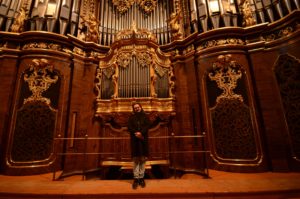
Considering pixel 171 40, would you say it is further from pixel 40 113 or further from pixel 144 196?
pixel 144 196

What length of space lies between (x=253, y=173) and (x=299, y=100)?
205cm

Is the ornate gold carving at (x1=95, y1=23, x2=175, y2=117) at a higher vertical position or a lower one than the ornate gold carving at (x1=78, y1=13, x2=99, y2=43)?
lower

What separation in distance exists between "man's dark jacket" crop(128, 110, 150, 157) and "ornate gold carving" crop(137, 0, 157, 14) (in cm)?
505

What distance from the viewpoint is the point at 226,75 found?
5.14 metres

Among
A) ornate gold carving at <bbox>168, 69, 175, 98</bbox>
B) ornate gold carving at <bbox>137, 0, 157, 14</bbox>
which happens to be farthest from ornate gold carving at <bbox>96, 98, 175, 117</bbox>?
ornate gold carving at <bbox>137, 0, 157, 14</bbox>

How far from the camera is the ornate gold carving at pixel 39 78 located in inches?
198

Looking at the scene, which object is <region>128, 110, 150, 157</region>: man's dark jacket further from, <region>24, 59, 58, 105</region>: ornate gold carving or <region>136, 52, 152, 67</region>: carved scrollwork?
<region>24, 59, 58, 105</region>: ornate gold carving

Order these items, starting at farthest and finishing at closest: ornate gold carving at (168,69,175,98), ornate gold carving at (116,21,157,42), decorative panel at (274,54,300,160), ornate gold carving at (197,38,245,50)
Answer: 1. ornate gold carving at (116,21,157,42)
2. ornate gold carving at (168,69,175,98)
3. ornate gold carving at (197,38,245,50)
4. decorative panel at (274,54,300,160)

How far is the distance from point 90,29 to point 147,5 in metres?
2.45

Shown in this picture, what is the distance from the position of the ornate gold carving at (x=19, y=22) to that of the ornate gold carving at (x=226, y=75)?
5874mm

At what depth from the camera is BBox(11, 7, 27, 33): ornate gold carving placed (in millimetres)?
5461

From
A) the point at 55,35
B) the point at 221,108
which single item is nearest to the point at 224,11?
the point at 221,108

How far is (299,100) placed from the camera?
4.32m

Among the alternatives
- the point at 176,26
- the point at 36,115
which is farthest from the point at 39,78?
the point at 176,26
